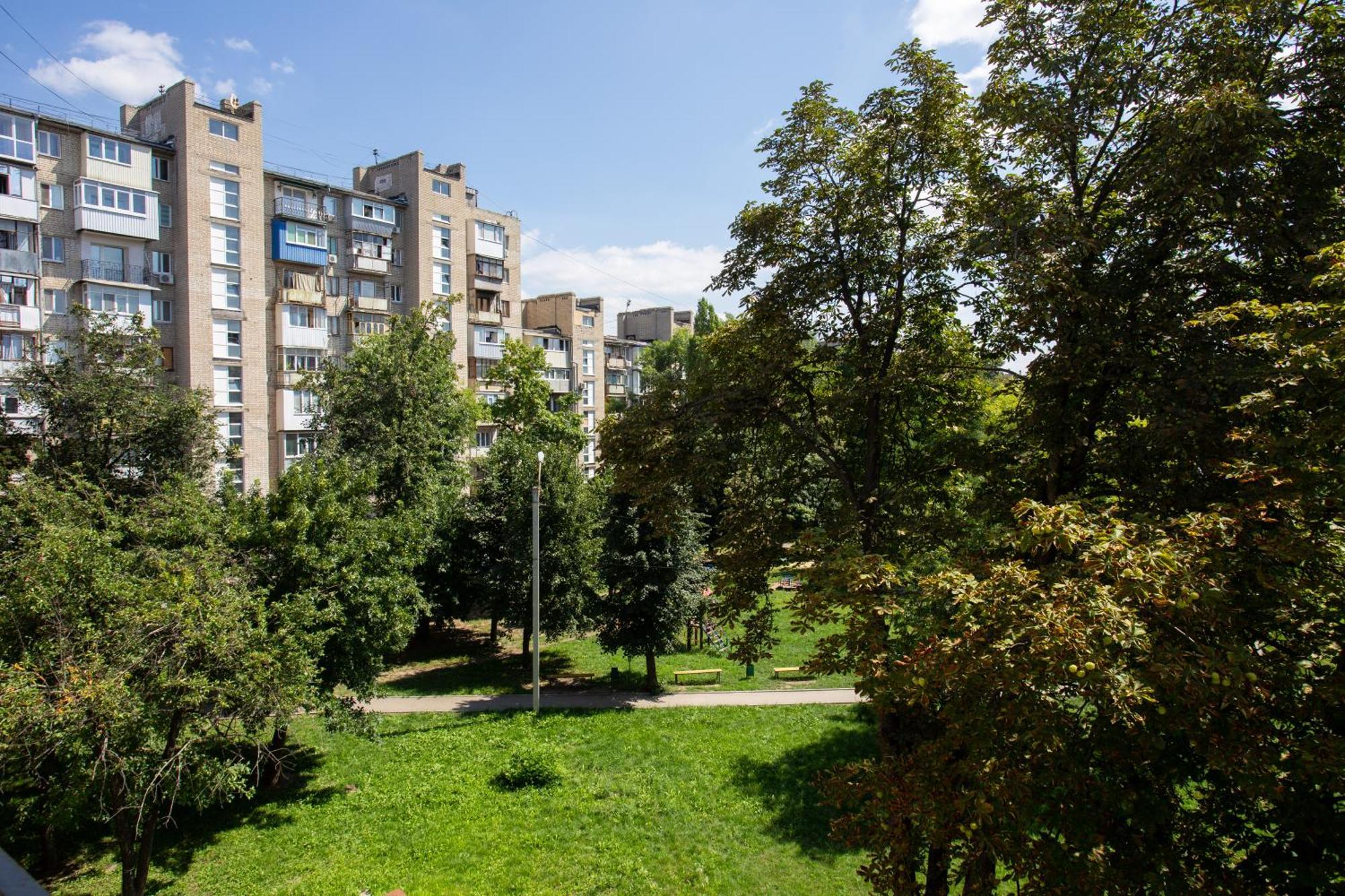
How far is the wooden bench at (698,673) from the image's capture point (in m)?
23.6

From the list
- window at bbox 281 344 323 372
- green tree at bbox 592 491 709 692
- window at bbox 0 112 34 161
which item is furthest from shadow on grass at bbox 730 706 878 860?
window at bbox 0 112 34 161

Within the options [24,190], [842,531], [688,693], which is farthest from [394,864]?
[24,190]

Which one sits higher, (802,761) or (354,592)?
(354,592)

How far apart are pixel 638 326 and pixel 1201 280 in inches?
2816

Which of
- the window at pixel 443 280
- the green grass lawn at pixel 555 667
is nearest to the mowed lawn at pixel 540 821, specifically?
the green grass lawn at pixel 555 667

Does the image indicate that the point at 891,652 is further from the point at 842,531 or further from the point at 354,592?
the point at 354,592

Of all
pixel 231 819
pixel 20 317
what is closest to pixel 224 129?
pixel 20 317

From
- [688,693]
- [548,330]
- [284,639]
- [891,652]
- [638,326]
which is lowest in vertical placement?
[688,693]

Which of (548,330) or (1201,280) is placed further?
(548,330)

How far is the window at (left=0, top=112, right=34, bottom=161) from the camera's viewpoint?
86.8ft

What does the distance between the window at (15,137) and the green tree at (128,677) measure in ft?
71.1

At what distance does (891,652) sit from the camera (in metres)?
6.55

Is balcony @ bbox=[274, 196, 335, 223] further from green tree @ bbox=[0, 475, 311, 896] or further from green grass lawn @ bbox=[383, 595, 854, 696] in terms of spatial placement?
green tree @ bbox=[0, 475, 311, 896]

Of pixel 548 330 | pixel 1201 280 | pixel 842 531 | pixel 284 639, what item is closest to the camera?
pixel 1201 280
